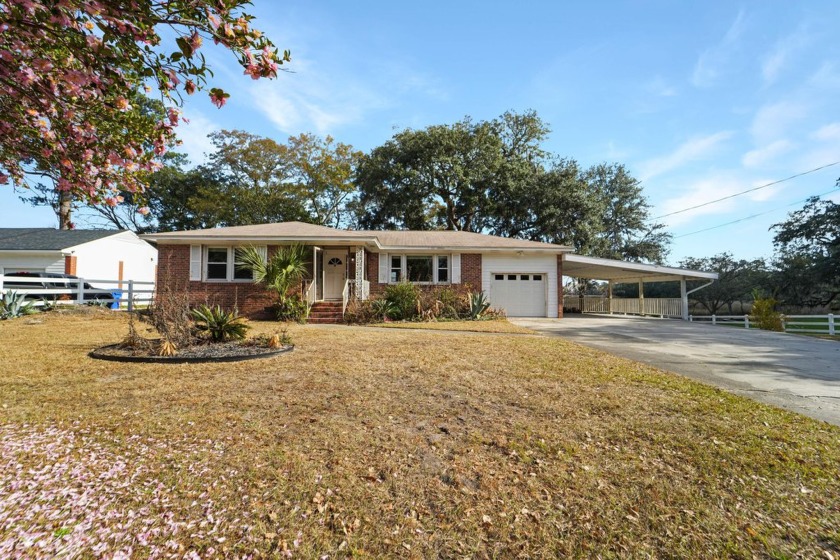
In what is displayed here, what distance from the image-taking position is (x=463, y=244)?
687 inches

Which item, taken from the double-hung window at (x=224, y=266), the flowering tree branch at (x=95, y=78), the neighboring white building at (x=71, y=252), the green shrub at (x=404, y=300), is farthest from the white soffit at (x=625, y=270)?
the neighboring white building at (x=71, y=252)

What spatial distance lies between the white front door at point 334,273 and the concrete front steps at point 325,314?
78.2 inches

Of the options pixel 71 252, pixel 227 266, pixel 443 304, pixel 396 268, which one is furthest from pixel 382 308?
pixel 71 252

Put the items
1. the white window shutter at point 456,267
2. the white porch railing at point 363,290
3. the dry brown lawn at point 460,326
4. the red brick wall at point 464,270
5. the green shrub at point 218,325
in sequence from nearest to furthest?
the green shrub at point 218,325, the dry brown lawn at point 460,326, the white porch railing at point 363,290, the red brick wall at point 464,270, the white window shutter at point 456,267

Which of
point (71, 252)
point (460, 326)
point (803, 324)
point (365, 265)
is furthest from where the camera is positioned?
point (71, 252)

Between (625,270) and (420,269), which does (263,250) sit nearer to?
(420,269)

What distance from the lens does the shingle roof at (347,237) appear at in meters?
14.7

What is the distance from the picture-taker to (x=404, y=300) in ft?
47.6

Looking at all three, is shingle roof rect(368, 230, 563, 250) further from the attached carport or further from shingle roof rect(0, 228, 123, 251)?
shingle roof rect(0, 228, 123, 251)

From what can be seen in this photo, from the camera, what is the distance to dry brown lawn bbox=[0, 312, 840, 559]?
2072mm

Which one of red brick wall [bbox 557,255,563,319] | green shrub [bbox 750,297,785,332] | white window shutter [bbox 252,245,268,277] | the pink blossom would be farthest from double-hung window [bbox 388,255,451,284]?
the pink blossom

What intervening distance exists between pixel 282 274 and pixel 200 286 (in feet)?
14.2

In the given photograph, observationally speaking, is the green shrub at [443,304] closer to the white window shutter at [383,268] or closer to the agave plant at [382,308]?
the agave plant at [382,308]

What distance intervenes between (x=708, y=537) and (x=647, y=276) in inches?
834
